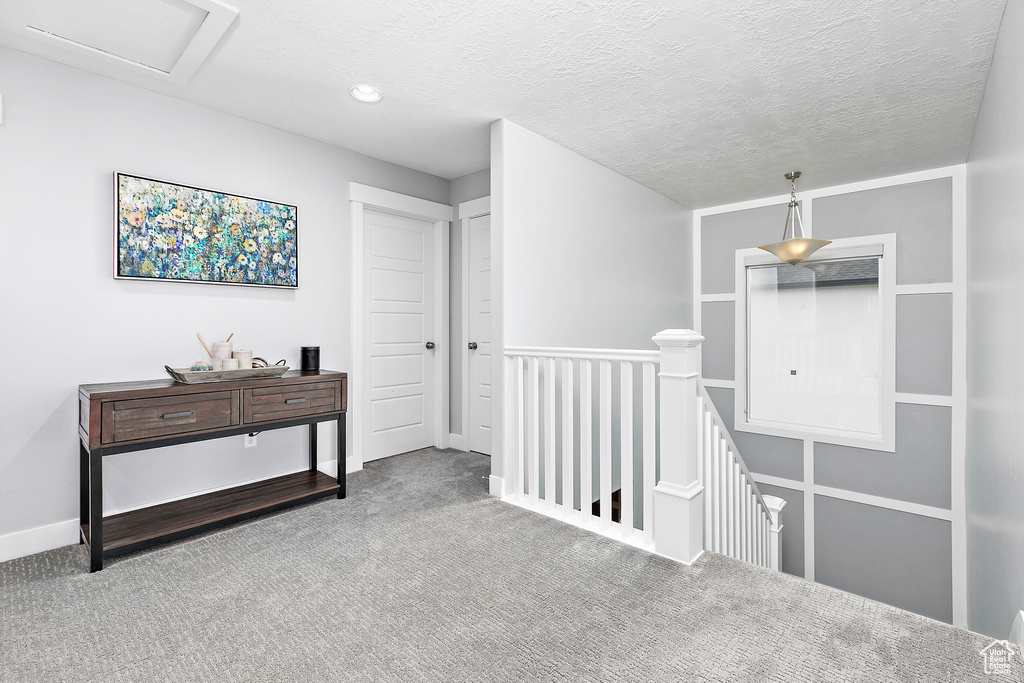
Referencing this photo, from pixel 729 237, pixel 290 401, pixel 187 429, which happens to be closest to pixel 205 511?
pixel 187 429

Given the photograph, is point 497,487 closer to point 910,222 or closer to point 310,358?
point 310,358

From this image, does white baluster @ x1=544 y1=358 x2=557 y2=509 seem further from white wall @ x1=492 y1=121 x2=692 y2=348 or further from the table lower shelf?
the table lower shelf

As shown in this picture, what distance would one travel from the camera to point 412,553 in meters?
2.13

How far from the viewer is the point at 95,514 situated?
6.56 ft

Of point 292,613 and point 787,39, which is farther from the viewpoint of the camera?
point 787,39

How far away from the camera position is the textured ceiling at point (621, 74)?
76.7 inches

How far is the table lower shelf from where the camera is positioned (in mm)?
2186

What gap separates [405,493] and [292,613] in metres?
1.25

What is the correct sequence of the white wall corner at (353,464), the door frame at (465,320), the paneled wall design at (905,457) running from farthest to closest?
1. the door frame at (465,320)
2. the paneled wall design at (905,457)
3. the white wall corner at (353,464)

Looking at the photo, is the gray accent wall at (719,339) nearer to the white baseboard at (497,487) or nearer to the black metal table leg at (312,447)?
the white baseboard at (497,487)

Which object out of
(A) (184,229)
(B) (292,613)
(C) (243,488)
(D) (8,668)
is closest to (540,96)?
(A) (184,229)

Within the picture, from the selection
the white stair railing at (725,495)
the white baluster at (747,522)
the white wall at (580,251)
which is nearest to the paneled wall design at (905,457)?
the white wall at (580,251)

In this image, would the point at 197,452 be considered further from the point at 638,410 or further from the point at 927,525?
the point at 927,525

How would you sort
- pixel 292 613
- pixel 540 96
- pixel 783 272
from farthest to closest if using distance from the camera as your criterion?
pixel 783 272 → pixel 540 96 → pixel 292 613
